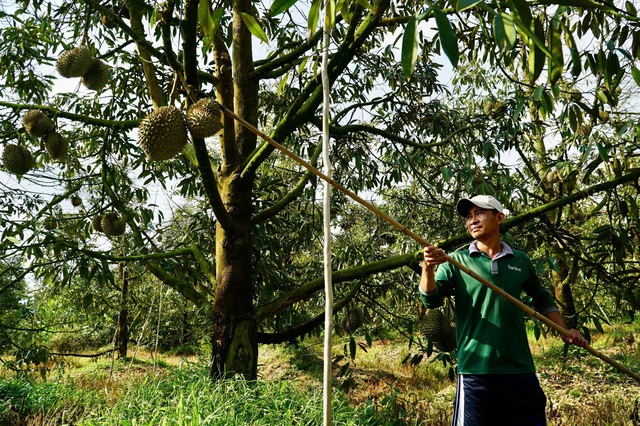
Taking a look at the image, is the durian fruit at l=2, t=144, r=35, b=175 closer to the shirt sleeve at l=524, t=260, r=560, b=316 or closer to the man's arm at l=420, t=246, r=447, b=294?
the man's arm at l=420, t=246, r=447, b=294

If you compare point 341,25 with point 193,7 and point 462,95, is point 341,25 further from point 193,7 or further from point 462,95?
point 462,95

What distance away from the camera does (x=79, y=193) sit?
4.91 metres

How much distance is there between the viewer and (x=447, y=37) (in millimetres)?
833

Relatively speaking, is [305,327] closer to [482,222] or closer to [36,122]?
[482,222]

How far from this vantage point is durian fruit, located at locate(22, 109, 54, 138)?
8.98ft

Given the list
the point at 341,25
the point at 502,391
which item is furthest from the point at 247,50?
the point at 502,391

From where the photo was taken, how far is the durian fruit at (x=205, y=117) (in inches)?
70.1

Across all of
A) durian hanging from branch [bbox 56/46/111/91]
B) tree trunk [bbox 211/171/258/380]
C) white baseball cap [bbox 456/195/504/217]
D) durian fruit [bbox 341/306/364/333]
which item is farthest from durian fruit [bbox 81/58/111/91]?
durian fruit [bbox 341/306/364/333]

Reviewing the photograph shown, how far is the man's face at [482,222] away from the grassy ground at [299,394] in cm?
122

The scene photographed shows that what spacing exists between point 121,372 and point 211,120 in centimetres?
853

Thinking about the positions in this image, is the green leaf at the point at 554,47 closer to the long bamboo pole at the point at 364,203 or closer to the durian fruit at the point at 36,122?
the long bamboo pole at the point at 364,203

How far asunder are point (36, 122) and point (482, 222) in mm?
2423

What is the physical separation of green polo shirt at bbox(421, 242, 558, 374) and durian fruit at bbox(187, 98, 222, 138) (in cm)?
118

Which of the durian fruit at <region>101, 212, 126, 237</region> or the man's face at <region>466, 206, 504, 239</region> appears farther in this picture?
the durian fruit at <region>101, 212, 126, 237</region>
